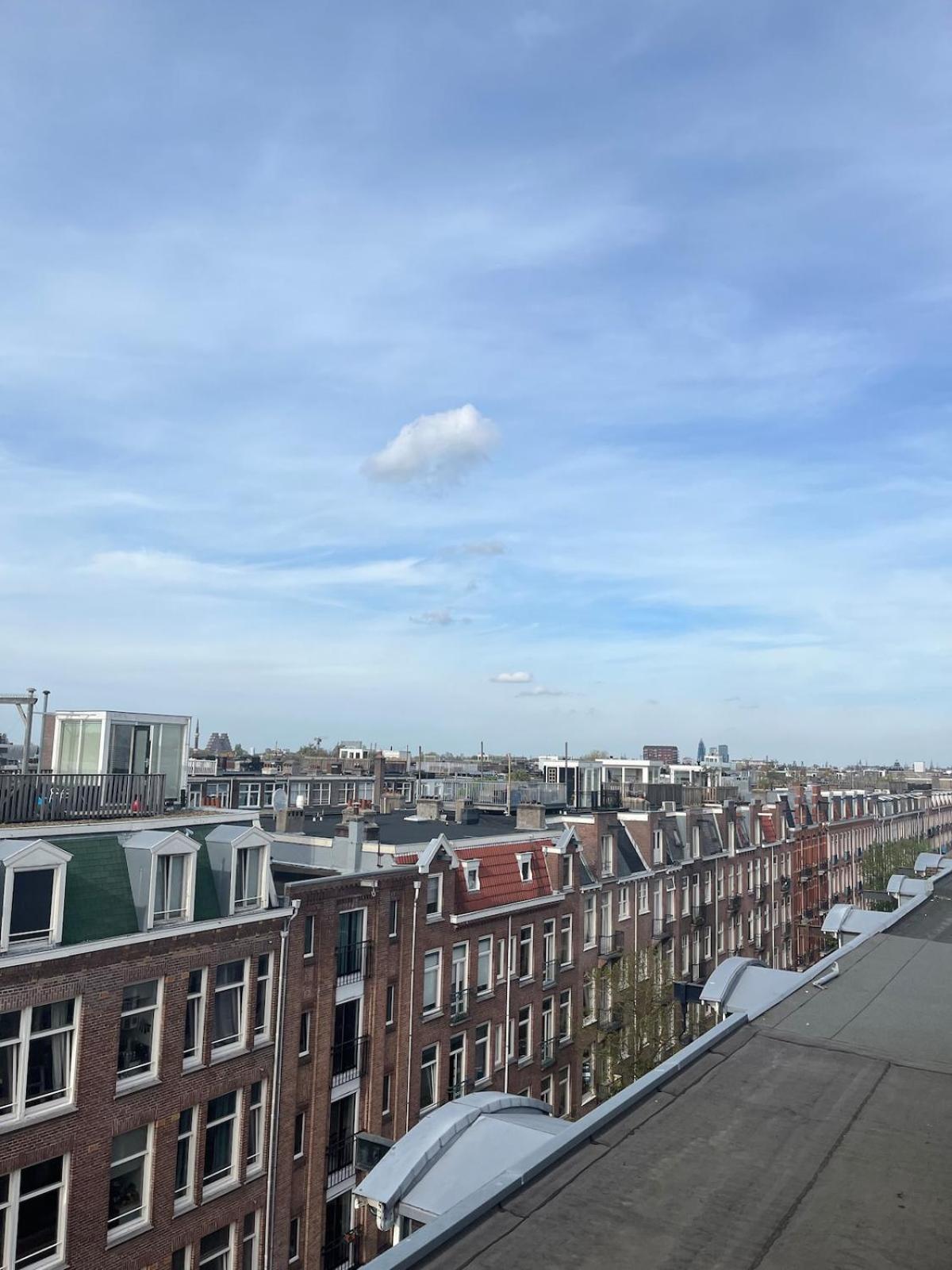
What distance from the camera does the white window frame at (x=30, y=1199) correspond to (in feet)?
74.0

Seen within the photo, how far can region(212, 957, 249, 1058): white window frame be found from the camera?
92.9 ft

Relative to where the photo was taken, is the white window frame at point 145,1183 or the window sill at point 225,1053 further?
the window sill at point 225,1053

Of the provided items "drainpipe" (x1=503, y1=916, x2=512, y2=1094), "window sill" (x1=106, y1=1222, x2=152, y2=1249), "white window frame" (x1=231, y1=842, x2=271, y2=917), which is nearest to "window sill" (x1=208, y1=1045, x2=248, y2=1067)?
"white window frame" (x1=231, y1=842, x2=271, y2=917)

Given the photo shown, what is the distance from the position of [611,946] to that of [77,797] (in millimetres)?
32480

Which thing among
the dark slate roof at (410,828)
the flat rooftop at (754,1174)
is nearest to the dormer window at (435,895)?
the dark slate roof at (410,828)

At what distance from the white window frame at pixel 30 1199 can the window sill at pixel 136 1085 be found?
1.90 metres

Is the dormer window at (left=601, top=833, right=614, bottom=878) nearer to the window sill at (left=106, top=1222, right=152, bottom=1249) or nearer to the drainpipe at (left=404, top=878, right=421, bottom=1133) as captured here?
the drainpipe at (left=404, top=878, right=421, bottom=1133)

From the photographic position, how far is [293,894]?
102 feet

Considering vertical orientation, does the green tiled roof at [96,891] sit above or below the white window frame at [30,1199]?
above

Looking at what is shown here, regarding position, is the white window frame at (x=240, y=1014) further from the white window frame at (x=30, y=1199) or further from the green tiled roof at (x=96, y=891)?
the white window frame at (x=30, y=1199)

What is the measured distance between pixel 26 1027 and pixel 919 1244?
20.9m

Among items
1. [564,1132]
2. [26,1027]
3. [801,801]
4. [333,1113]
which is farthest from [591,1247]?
[801,801]

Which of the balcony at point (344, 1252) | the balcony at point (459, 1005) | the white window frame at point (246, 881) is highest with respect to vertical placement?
the white window frame at point (246, 881)

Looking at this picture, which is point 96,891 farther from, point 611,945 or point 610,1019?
point 611,945
